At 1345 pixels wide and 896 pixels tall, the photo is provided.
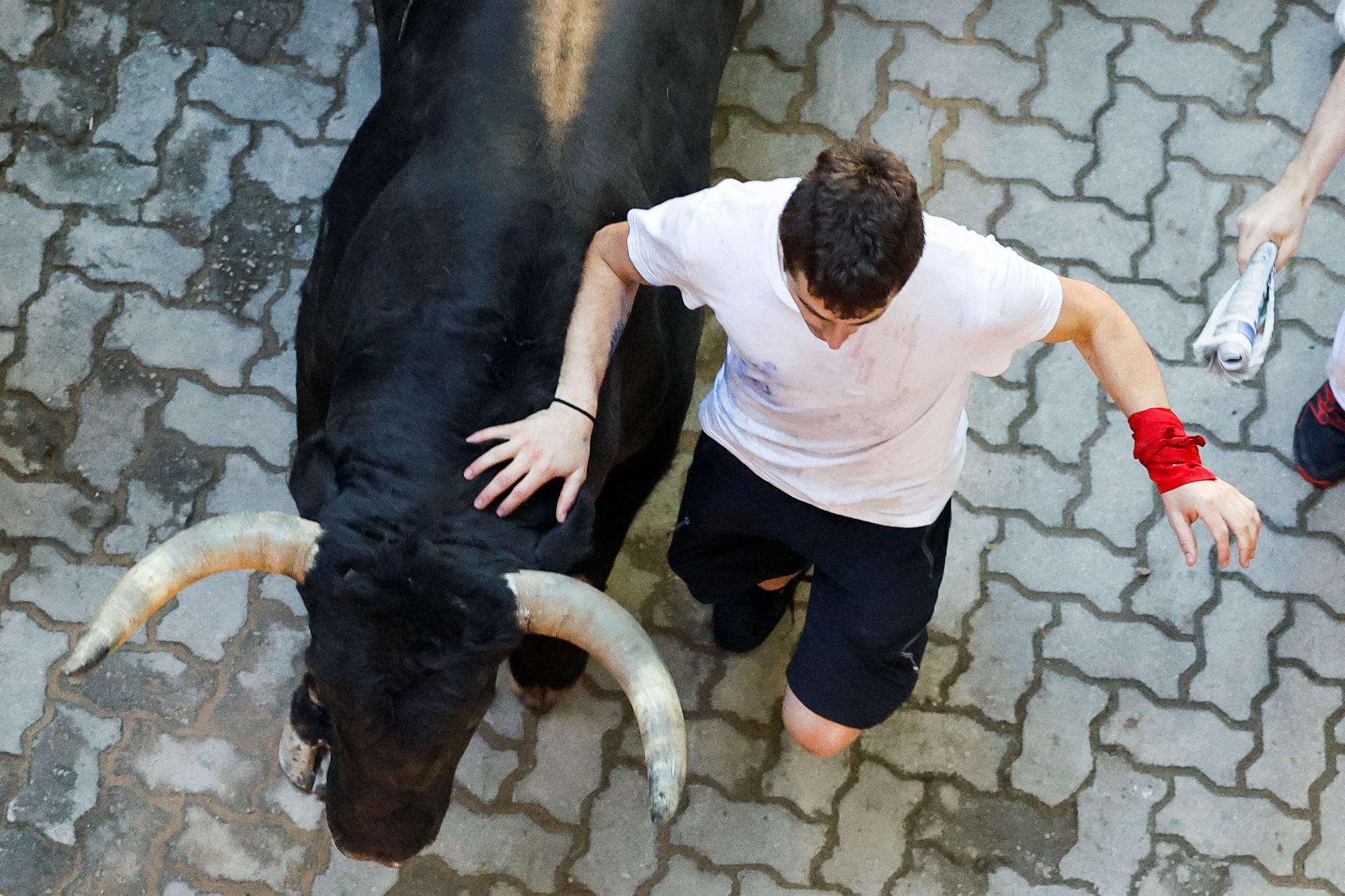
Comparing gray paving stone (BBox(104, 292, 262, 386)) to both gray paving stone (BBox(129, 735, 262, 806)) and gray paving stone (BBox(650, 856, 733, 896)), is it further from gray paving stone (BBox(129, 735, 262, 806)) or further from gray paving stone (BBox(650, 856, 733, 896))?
gray paving stone (BBox(650, 856, 733, 896))

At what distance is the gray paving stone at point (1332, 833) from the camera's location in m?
4.07

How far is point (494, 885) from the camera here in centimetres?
394

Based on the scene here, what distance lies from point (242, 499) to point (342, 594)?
195 centimetres

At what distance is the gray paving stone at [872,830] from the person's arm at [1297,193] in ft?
6.54

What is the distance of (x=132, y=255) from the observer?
454 cm

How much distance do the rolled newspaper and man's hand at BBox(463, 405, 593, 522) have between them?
1626 mm

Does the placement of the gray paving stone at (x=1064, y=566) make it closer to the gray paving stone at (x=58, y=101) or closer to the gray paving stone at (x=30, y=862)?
the gray paving stone at (x=30, y=862)

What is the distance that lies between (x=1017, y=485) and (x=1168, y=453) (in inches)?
67.6

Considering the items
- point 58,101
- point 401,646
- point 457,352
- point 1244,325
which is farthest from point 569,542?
point 58,101

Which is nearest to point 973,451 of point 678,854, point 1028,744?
point 1028,744

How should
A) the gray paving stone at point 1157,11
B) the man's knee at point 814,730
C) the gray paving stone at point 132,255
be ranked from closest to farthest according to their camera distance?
the man's knee at point 814,730 → the gray paving stone at point 132,255 → the gray paving stone at point 1157,11

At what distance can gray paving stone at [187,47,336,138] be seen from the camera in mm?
4703

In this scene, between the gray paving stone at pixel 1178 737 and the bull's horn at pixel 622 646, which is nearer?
the bull's horn at pixel 622 646

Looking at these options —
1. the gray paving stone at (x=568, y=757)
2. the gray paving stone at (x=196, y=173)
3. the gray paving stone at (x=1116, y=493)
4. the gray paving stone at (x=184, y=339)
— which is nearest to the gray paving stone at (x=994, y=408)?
the gray paving stone at (x=1116, y=493)
